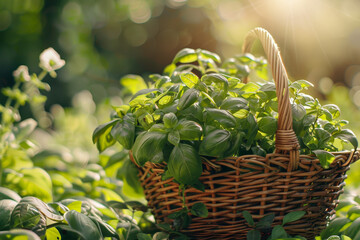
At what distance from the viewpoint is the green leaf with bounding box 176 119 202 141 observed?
489 mm

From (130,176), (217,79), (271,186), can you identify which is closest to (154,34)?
(130,176)

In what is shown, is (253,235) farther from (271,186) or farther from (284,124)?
(284,124)

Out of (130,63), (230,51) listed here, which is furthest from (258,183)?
(130,63)

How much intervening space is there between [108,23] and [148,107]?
204cm

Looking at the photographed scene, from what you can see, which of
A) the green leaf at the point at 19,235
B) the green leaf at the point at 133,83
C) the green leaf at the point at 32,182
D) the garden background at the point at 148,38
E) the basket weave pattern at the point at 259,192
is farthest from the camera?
the garden background at the point at 148,38

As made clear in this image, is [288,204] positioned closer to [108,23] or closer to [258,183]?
[258,183]

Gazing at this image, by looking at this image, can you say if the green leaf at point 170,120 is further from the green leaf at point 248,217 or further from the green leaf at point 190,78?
the green leaf at point 248,217

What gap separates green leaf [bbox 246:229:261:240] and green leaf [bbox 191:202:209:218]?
8cm

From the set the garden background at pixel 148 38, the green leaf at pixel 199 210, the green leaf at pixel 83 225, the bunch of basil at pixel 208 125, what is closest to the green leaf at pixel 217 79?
the bunch of basil at pixel 208 125

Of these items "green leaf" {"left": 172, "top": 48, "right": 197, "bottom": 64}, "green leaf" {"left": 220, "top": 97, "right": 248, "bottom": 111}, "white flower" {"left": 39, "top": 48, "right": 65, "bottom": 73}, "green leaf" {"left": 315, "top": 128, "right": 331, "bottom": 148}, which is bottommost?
"green leaf" {"left": 315, "top": 128, "right": 331, "bottom": 148}

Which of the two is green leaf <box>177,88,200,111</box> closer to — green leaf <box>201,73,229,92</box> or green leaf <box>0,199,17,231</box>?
green leaf <box>201,73,229,92</box>

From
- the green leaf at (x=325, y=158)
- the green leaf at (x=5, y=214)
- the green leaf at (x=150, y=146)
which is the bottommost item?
the green leaf at (x=325, y=158)

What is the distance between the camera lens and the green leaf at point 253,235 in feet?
1.72

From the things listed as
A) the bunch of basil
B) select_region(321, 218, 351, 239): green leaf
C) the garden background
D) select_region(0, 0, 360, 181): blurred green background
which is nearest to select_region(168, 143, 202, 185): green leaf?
the bunch of basil
